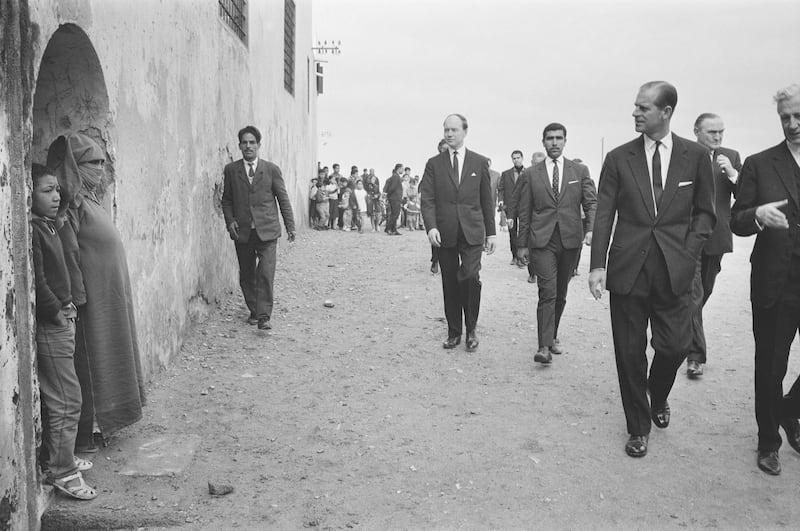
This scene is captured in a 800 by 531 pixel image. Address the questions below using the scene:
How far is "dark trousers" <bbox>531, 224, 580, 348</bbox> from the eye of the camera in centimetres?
608

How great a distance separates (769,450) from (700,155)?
1.69 metres

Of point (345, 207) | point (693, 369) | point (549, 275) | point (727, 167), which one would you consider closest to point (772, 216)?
point (727, 167)

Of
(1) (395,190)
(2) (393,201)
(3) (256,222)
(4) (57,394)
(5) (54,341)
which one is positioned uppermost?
(1) (395,190)

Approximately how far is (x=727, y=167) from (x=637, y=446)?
2.43 meters

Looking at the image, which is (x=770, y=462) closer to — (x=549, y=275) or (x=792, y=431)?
(x=792, y=431)

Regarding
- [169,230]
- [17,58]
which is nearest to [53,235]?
[17,58]

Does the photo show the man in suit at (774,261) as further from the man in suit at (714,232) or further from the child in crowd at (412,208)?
the child in crowd at (412,208)

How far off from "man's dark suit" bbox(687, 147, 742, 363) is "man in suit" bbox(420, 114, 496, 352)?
1.76m

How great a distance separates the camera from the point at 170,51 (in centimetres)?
592

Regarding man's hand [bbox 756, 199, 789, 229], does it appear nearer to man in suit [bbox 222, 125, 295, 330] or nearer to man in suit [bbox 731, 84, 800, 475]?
man in suit [bbox 731, 84, 800, 475]

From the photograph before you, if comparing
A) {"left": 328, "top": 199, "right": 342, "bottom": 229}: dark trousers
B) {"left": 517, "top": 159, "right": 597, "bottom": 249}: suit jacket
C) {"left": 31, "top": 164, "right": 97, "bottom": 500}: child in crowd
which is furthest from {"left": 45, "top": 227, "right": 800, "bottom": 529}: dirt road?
{"left": 328, "top": 199, "right": 342, "bottom": 229}: dark trousers

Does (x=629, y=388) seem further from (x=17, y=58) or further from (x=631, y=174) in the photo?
(x=17, y=58)

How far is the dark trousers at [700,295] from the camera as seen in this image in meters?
5.59

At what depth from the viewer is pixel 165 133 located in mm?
5828
